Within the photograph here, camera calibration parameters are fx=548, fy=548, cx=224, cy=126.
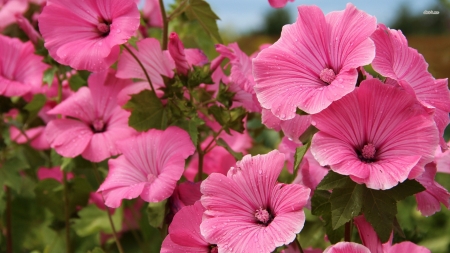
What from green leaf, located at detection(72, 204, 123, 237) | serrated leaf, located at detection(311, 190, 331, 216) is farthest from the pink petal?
serrated leaf, located at detection(311, 190, 331, 216)

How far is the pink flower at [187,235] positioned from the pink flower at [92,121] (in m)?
0.20

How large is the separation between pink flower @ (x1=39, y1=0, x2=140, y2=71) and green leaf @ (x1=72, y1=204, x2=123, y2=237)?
389 mm

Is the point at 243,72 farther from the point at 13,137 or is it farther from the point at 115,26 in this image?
the point at 13,137

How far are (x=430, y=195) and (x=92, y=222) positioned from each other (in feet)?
1.98

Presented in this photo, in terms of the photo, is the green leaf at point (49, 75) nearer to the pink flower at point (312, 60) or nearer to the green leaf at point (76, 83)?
the green leaf at point (76, 83)

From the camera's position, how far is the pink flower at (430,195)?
616 mm

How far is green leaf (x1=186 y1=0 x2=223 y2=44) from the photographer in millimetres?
757

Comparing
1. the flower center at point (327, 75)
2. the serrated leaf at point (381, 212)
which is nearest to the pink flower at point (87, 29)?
the flower center at point (327, 75)

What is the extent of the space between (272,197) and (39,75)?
486 millimetres

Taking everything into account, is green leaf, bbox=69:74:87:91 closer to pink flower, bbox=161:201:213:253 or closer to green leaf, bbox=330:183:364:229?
pink flower, bbox=161:201:213:253

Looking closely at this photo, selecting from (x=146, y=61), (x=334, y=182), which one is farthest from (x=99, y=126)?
(x=334, y=182)

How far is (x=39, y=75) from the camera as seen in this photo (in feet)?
2.84

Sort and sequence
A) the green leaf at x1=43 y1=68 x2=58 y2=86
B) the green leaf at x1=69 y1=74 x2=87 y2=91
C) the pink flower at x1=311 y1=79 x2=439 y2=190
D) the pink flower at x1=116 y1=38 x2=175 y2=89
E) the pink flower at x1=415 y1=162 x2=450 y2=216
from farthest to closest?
the green leaf at x1=69 y1=74 x2=87 y2=91, the green leaf at x1=43 y1=68 x2=58 y2=86, the pink flower at x1=116 y1=38 x2=175 y2=89, the pink flower at x1=415 y1=162 x2=450 y2=216, the pink flower at x1=311 y1=79 x2=439 y2=190

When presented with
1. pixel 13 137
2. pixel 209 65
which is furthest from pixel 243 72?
pixel 13 137
